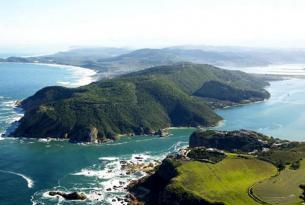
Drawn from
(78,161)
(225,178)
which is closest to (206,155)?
(225,178)

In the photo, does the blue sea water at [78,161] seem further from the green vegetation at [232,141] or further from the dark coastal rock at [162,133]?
the green vegetation at [232,141]

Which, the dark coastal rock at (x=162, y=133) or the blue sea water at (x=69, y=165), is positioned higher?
the dark coastal rock at (x=162, y=133)

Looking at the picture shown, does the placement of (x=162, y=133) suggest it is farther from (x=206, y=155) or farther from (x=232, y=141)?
(x=206, y=155)

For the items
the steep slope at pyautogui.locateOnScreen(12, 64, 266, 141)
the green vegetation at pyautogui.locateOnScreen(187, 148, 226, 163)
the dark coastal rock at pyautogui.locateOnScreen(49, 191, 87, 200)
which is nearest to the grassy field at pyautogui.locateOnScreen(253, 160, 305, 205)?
the green vegetation at pyautogui.locateOnScreen(187, 148, 226, 163)

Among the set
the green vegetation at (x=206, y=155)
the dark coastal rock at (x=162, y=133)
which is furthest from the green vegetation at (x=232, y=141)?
the dark coastal rock at (x=162, y=133)

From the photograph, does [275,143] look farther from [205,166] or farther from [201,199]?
[201,199]

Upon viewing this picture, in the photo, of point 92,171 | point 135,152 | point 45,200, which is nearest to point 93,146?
point 135,152
